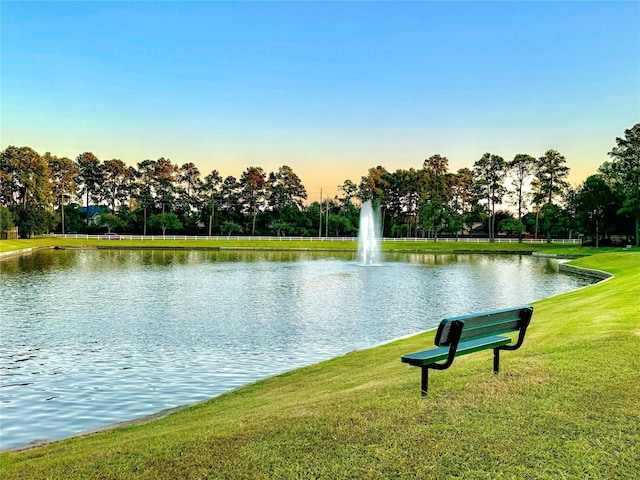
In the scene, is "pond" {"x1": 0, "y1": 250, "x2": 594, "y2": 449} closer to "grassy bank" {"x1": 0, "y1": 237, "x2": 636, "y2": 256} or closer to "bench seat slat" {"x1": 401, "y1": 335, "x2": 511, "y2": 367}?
"bench seat slat" {"x1": 401, "y1": 335, "x2": 511, "y2": 367}

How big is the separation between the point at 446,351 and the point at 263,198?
104382 mm

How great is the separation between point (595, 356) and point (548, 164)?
273ft

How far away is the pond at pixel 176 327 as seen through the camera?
1067cm

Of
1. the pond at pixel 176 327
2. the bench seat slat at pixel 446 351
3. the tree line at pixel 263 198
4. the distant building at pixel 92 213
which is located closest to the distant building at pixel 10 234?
the tree line at pixel 263 198

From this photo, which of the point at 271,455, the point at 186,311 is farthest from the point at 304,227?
the point at 271,455

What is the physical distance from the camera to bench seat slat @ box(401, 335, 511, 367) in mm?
6730

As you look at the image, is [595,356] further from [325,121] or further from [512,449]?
[325,121]

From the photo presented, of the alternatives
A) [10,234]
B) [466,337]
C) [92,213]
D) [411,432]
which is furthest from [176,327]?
[92,213]

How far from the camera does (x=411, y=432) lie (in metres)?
5.78

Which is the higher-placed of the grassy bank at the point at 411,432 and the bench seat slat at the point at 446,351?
the bench seat slat at the point at 446,351

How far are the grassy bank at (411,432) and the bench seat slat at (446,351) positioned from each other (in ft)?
1.45

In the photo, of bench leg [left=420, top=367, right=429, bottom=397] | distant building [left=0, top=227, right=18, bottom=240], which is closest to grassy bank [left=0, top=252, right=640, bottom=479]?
bench leg [left=420, top=367, right=429, bottom=397]

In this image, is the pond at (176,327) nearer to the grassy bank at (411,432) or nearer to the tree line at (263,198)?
the grassy bank at (411,432)

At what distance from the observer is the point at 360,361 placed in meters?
11.9
